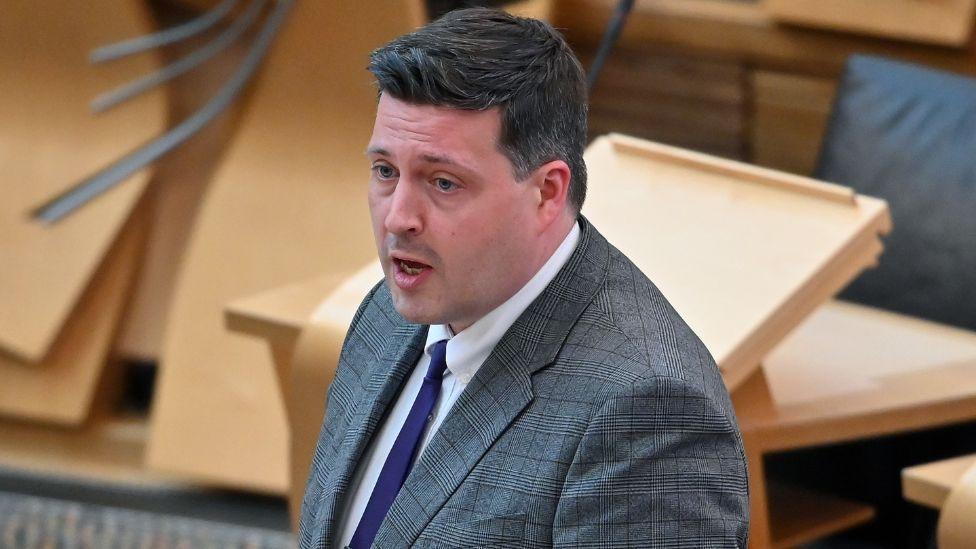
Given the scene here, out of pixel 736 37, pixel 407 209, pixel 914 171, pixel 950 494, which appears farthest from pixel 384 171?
pixel 736 37

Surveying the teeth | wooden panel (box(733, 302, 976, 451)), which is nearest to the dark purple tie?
the teeth

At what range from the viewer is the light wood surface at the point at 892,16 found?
2.81 m

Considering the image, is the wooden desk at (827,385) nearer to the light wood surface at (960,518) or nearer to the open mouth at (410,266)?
the light wood surface at (960,518)

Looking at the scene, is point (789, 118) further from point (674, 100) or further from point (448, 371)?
point (448, 371)

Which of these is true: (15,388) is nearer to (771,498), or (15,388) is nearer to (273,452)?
(273,452)

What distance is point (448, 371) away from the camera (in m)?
1.26

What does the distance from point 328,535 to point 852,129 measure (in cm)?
167

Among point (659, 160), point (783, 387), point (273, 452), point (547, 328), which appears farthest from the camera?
point (273, 452)

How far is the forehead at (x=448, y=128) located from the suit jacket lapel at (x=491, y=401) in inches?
5.8

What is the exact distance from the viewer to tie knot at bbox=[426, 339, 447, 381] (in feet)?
4.13

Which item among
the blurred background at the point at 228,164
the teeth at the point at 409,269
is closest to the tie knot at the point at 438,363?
the teeth at the point at 409,269

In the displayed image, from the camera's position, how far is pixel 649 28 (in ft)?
10.4

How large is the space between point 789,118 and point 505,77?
2110 millimetres

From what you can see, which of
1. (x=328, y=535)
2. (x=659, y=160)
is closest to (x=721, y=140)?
(x=659, y=160)
